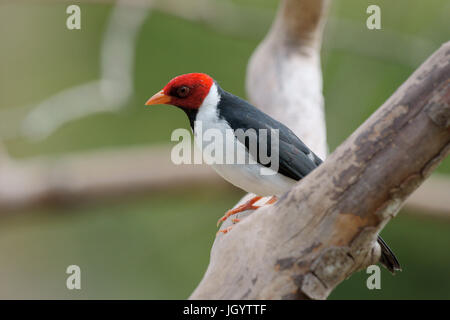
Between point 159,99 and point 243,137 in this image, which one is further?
point 159,99

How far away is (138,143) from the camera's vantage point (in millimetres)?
7016

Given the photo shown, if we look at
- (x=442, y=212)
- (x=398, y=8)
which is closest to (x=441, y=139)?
(x=442, y=212)

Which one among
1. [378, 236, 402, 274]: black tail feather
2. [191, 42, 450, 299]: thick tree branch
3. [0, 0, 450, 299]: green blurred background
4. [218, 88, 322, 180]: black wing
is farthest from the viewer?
[0, 0, 450, 299]: green blurred background

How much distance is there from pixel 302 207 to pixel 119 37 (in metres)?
3.26

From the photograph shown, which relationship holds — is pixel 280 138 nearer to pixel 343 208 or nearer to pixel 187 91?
pixel 187 91

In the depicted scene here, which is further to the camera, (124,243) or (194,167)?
(124,243)

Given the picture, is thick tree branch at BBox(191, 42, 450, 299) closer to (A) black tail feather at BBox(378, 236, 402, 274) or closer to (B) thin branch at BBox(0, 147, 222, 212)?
(A) black tail feather at BBox(378, 236, 402, 274)

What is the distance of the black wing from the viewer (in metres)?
2.01

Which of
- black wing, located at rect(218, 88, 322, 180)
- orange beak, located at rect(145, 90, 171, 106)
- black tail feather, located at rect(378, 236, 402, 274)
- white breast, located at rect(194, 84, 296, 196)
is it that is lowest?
black tail feather, located at rect(378, 236, 402, 274)

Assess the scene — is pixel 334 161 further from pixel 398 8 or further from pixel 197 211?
pixel 197 211

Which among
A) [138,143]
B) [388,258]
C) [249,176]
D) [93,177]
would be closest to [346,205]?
[388,258]

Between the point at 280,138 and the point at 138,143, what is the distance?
16.8 feet

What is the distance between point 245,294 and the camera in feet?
4.97

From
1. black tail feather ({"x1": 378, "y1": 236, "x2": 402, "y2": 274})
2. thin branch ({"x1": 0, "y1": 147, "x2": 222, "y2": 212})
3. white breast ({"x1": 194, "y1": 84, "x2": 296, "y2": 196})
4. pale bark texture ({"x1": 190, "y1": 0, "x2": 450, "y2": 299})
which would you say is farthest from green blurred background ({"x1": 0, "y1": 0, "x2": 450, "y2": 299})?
pale bark texture ({"x1": 190, "y1": 0, "x2": 450, "y2": 299})
